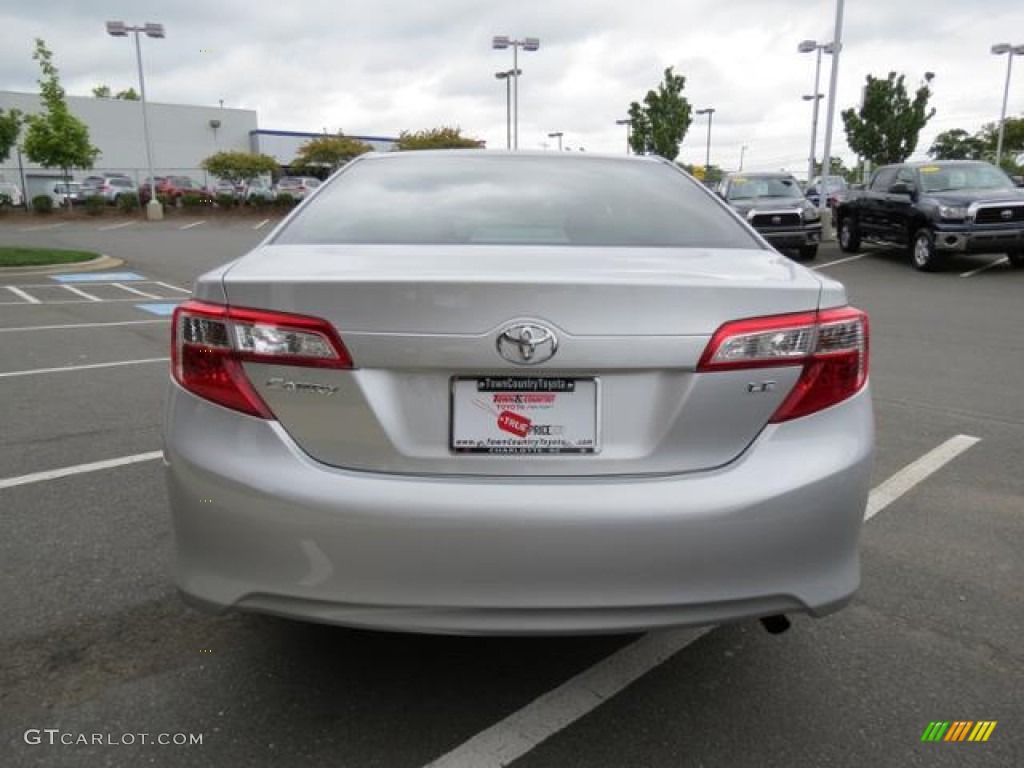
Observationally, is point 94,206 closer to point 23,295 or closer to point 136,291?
point 136,291

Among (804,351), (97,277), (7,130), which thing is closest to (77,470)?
(804,351)

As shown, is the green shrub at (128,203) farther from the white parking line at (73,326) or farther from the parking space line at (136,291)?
the white parking line at (73,326)

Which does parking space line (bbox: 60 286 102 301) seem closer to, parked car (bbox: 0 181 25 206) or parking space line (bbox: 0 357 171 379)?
parking space line (bbox: 0 357 171 379)

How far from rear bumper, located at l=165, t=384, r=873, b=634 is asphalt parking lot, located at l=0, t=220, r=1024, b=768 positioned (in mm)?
459

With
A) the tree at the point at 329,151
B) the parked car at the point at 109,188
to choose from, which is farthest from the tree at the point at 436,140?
the parked car at the point at 109,188

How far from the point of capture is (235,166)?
44.4 m

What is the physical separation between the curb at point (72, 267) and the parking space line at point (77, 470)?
505 inches

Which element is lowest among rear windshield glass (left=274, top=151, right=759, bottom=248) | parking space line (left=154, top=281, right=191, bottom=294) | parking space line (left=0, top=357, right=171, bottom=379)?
parking space line (left=154, top=281, right=191, bottom=294)

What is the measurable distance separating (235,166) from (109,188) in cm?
773

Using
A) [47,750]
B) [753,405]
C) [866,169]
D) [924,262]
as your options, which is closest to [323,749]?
[47,750]

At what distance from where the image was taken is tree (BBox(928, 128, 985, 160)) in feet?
253

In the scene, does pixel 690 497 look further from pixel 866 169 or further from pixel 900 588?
pixel 866 169

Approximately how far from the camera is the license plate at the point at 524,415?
2057mm

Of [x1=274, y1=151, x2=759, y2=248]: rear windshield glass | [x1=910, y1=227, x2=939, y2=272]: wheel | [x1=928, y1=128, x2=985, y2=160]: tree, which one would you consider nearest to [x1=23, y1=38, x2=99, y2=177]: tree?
[x1=910, y1=227, x2=939, y2=272]: wheel
